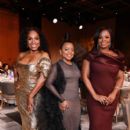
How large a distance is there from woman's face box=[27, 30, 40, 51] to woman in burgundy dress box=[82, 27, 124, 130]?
48cm

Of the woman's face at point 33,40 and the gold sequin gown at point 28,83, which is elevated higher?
the woman's face at point 33,40

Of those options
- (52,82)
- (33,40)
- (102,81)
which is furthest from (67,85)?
(33,40)

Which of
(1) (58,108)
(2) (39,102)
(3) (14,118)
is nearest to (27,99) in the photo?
(2) (39,102)

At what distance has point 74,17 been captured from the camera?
48.8ft

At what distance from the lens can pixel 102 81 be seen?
258 centimetres

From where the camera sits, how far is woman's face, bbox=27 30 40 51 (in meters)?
2.65

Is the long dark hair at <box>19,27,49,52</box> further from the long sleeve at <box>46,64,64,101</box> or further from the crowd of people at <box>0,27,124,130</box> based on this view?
the long sleeve at <box>46,64,64,101</box>

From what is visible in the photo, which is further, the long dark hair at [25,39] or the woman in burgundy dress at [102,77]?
Answer: the long dark hair at [25,39]

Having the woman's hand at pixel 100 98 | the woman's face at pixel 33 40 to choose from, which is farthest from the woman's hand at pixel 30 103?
the woman's hand at pixel 100 98

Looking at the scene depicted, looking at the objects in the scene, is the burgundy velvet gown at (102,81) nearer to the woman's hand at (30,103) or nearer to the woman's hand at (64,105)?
the woman's hand at (64,105)

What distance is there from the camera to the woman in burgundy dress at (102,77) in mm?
2580

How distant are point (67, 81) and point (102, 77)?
321 millimetres

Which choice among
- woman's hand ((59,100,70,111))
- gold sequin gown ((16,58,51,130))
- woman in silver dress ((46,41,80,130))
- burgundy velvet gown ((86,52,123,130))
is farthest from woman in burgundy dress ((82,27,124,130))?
gold sequin gown ((16,58,51,130))

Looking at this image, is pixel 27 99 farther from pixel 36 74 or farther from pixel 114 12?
pixel 114 12
